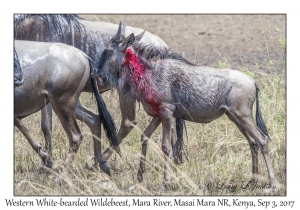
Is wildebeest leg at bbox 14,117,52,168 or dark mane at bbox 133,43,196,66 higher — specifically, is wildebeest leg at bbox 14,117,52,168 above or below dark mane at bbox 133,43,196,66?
below

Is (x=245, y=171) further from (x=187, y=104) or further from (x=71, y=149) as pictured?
(x=71, y=149)

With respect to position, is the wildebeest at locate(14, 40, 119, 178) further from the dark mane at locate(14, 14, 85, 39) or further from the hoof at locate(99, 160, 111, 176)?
the dark mane at locate(14, 14, 85, 39)

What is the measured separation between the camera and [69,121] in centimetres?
752

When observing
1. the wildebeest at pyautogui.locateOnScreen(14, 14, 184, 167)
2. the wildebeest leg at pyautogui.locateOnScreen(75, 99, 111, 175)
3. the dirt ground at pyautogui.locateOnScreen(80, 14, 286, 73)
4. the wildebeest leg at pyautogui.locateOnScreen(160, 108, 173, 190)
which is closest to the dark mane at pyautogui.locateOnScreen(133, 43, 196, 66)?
the wildebeest leg at pyautogui.locateOnScreen(160, 108, 173, 190)

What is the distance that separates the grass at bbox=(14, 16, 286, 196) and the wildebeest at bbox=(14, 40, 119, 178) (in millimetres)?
343

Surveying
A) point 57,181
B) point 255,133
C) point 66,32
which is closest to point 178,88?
point 255,133

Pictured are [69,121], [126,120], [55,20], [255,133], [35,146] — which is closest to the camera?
[255,133]

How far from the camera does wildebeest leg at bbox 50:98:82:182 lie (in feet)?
24.3

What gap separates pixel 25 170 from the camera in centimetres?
772

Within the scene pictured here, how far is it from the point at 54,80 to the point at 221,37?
763 cm

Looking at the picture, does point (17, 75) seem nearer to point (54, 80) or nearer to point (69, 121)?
point (54, 80)

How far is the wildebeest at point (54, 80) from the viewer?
7.31 m
